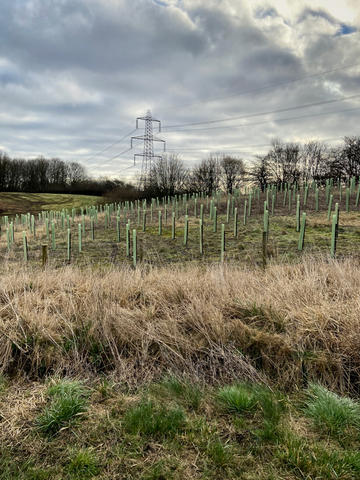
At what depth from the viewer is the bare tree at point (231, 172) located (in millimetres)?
60250

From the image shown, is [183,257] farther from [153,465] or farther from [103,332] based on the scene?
[153,465]

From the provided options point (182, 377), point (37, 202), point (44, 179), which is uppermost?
point (44, 179)

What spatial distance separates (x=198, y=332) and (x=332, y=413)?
5.61ft

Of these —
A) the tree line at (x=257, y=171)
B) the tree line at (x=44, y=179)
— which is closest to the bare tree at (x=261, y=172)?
the tree line at (x=257, y=171)

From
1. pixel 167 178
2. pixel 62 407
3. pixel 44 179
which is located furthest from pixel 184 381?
pixel 44 179

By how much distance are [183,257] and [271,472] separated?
9.54m

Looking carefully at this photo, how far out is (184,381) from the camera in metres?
3.16

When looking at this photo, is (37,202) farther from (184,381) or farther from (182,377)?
(184,381)

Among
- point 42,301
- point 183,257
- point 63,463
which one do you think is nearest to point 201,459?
point 63,463

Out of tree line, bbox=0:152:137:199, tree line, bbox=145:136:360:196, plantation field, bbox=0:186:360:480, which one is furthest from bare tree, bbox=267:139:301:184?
plantation field, bbox=0:186:360:480

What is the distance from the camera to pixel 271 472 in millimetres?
2072

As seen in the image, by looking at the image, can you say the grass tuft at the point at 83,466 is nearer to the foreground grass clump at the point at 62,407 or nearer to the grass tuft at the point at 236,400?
the foreground grass clump at the point at 62,407

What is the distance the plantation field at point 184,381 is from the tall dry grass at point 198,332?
2 cm

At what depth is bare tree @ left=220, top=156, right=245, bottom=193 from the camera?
198 ft
